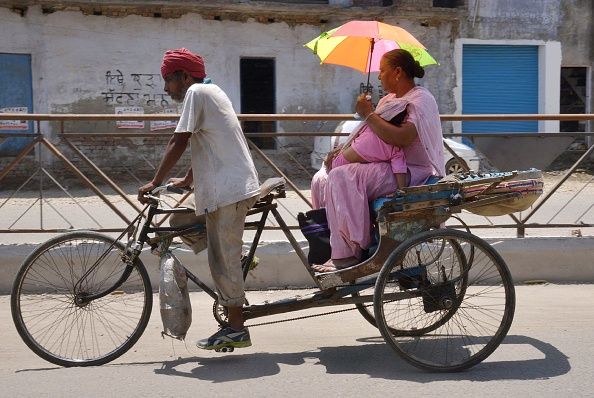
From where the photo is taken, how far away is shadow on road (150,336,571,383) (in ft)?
14.3

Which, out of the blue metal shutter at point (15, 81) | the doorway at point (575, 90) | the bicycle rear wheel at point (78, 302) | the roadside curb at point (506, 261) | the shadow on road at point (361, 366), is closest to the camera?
the shadow on road at point (361, 366)

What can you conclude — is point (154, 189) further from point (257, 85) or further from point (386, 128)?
point (257, 85)

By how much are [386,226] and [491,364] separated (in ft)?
3.19

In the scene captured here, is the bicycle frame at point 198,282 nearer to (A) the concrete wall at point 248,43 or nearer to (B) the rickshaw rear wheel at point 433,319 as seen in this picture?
(B) the rickshaw rear wheel at point 433,319

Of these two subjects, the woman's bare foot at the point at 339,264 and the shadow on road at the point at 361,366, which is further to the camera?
the woman's bare foot at the point at 339,264

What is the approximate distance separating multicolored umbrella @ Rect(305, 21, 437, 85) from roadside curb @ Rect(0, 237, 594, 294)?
1630 millimetres

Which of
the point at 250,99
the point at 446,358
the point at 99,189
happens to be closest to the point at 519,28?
the point at 250,99

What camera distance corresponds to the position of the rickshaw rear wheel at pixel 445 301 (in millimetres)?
4367

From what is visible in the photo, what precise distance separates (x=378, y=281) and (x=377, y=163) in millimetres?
708

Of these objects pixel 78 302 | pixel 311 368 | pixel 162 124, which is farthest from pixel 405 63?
pixel 162 124

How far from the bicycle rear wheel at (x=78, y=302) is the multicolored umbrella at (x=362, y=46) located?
2016mm

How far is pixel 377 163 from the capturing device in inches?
183

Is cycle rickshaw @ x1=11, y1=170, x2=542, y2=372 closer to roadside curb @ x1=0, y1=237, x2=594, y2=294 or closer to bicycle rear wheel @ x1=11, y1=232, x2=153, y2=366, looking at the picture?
bicycle rear wheel @ x1=11, y1=232, x2=153, y2=366

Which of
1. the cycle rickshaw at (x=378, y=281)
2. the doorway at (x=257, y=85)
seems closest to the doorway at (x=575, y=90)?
the doorway at (x=257, y=85)
